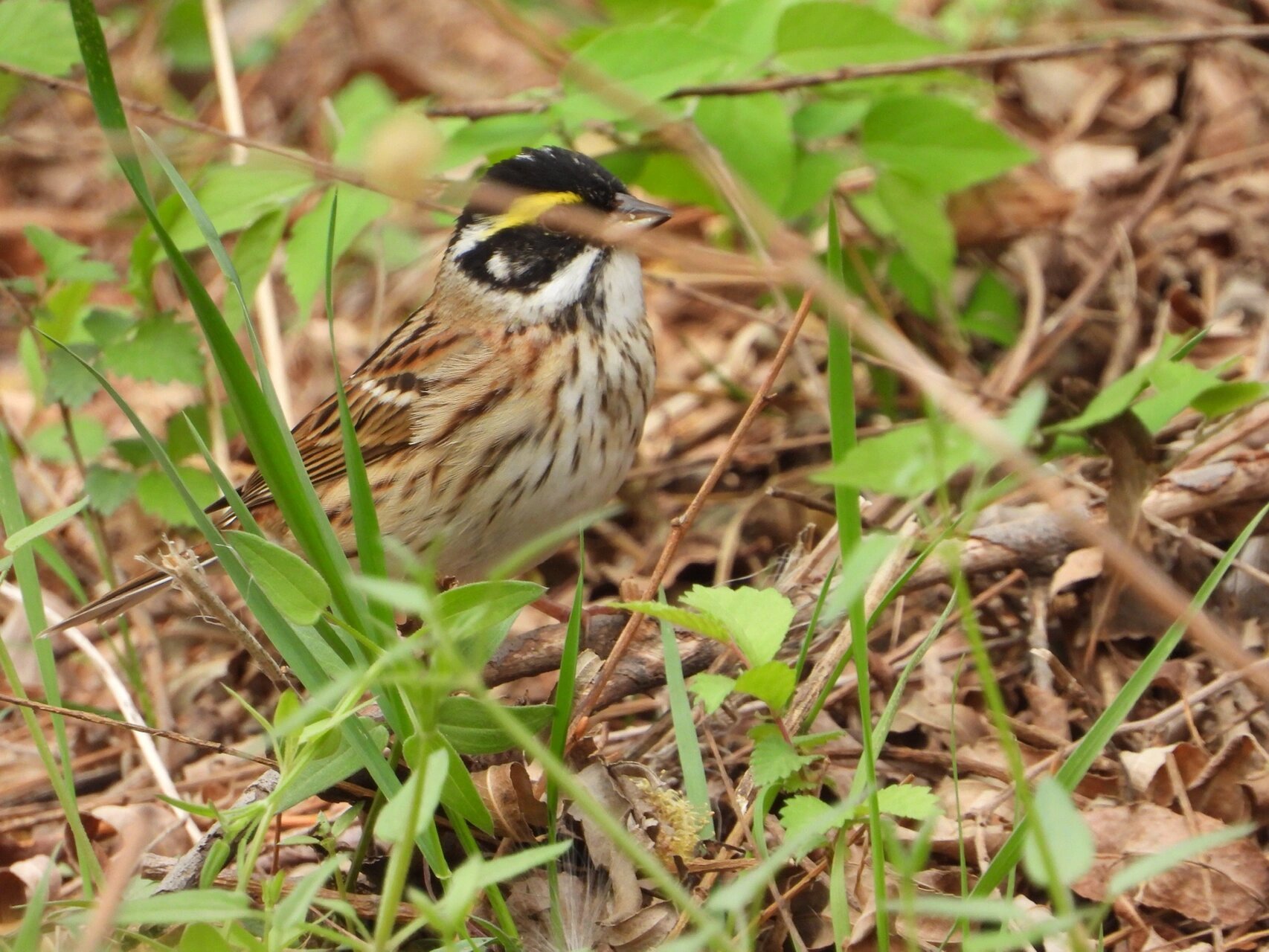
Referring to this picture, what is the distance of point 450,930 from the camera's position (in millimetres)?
1669

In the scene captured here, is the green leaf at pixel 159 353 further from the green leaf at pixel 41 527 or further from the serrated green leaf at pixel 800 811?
Result: the serrated green leaf at pixel 800 811

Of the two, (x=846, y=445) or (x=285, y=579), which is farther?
(x=846, y=445)

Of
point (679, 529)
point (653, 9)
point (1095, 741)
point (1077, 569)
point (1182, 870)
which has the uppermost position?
point (653, 9)

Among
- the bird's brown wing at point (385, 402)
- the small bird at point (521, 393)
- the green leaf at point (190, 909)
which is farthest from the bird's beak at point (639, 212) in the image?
the green leaf at point (190, 909)

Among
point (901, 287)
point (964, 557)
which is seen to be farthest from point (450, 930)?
point (901, 287)

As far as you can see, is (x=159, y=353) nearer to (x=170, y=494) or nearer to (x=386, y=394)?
(x=170, y=494)

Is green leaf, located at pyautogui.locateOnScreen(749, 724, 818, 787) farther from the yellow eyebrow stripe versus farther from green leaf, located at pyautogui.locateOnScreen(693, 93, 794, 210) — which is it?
green leaf, located at pyautogui.locateOnScreen(693, 93, 794, 210)

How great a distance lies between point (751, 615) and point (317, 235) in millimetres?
1846

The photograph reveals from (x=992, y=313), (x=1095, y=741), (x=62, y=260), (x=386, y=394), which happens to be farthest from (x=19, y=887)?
(x=992, y=313)

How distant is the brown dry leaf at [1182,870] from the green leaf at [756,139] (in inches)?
74.0

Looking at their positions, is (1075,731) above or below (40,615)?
below

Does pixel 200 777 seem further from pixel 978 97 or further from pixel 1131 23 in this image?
pixel 1131 23

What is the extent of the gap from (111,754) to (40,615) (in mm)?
1070

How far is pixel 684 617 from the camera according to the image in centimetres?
213
